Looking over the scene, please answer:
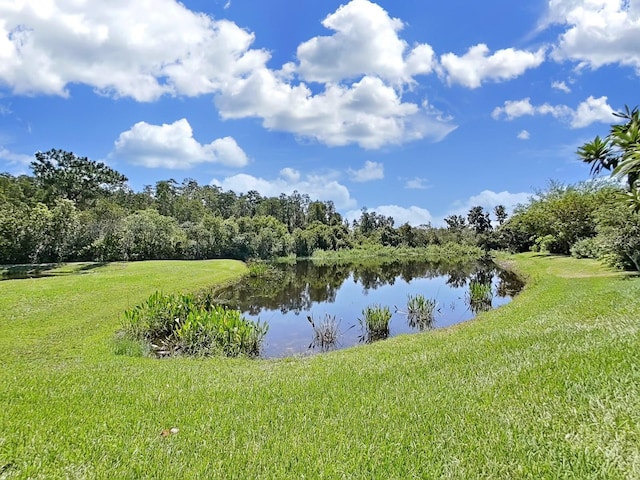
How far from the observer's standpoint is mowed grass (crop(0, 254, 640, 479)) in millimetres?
3889

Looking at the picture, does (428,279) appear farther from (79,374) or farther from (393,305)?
(79,374)

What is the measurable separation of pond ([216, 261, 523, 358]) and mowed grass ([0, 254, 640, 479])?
6177 mm

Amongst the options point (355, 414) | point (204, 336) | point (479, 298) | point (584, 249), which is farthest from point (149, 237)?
point (355, 414)

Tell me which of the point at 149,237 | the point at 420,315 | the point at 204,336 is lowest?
the point at 420,315

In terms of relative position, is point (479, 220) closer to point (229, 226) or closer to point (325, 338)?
point (229, 226)

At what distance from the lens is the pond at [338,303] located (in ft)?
50.5

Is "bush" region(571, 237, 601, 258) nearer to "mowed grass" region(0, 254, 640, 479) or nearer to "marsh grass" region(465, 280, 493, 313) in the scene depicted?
"marsh grass" region(465, 280, 493, 313)

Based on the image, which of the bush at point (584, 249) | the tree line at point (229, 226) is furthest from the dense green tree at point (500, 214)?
the bush at point (584, 249)

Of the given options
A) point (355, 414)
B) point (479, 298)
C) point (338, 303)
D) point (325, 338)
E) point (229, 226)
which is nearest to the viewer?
point (355, 414)

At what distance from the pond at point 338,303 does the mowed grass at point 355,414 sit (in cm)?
618

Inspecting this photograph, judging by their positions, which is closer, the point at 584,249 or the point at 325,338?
the point at 325,338

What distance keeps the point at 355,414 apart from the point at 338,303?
19532 millimetres

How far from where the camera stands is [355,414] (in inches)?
203

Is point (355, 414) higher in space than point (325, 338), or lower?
higher
